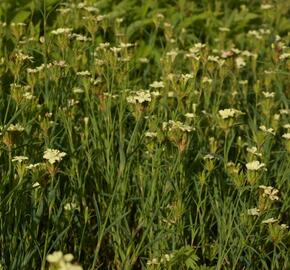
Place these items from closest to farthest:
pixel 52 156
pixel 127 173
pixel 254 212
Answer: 1. pixel 52 156
2. pixel 254 212
3. pixel 127 173

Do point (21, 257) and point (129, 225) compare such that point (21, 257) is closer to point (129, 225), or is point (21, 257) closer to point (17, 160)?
point (17, 160)

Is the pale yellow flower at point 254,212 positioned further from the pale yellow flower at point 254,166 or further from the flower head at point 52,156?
the flower head at point 52,156

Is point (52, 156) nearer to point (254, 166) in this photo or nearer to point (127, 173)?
point (127, 173)

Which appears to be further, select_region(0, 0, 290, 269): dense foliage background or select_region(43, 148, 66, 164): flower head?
select_region(0, 0, 290, 269): dense foliage background

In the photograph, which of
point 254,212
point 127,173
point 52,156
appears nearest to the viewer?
point 52,156

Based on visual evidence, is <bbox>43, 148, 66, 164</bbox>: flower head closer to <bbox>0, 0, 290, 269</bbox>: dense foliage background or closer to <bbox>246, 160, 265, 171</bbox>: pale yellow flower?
<bbox>0, 0, 290, 269</bbox>: dense foliage background

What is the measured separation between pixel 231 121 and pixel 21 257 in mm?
853

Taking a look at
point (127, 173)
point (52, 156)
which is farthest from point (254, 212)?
point (52, 156)

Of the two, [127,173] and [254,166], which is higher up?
[254,166]

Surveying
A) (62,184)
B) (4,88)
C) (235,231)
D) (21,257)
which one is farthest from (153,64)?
(21,257)

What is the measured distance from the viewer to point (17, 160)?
2.18 m

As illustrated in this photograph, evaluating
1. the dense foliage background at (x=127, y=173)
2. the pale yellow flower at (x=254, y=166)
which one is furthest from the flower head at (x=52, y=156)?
the pale yellow flower at (x=254, y=166)

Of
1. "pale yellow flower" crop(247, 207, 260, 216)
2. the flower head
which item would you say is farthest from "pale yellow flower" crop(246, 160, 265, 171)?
the flower head

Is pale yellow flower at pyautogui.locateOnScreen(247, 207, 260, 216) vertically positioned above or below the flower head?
below
